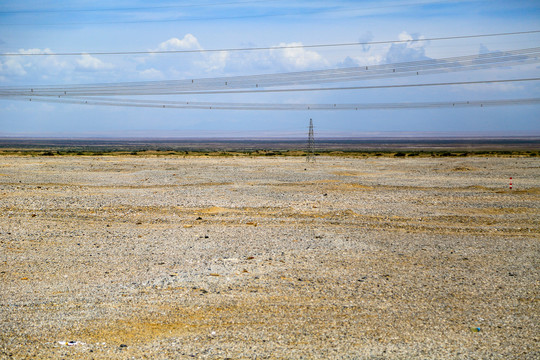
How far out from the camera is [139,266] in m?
14.3

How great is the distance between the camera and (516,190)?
113 feet

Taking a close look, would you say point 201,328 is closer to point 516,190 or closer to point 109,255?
point 109,255

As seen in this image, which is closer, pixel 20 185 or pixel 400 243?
pixel 400 243

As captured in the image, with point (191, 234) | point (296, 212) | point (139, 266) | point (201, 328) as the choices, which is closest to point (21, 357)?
point (201, 328)

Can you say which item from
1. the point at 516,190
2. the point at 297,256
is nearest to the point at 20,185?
the point at 297,256

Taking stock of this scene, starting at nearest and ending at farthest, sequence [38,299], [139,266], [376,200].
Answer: [38,299]
[139,266]
[376,200]

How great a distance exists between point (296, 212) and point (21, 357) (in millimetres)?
17523

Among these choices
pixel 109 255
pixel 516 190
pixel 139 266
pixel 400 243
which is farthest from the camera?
pixel 516 190

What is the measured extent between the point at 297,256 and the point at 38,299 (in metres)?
7.39

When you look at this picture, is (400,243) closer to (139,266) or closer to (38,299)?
(139,266)

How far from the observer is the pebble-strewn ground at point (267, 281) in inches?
356

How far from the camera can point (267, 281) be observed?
12750 millimetres

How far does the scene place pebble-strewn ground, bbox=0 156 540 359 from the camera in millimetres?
9031

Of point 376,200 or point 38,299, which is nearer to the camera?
point 38,299
